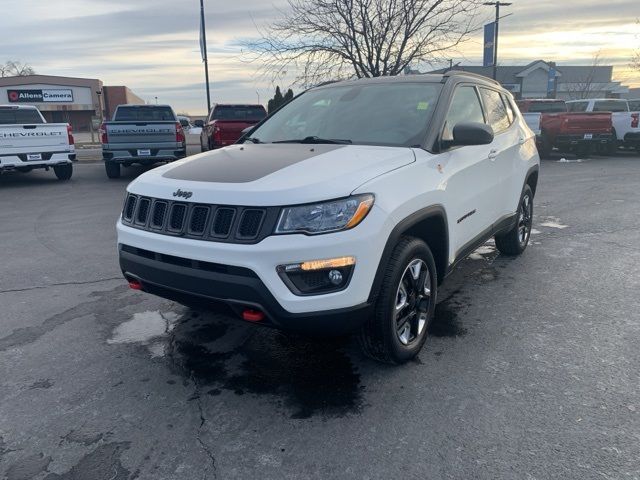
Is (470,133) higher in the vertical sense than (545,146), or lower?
higher

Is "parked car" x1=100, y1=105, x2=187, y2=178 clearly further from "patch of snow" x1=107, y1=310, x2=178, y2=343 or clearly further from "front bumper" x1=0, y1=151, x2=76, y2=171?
"patch of snow" x1=107, y1=310, x2=178, y2=343

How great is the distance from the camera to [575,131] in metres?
17.1

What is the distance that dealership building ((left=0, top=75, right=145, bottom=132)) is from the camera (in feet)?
199

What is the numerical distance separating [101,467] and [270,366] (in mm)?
1253

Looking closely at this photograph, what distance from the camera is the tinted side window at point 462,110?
4023 millimetres

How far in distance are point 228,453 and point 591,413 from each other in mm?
1943

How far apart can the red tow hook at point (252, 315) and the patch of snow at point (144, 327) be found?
1.34 m

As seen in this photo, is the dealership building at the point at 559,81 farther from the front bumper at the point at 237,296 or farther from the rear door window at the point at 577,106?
the front bumper at the point at 237,296

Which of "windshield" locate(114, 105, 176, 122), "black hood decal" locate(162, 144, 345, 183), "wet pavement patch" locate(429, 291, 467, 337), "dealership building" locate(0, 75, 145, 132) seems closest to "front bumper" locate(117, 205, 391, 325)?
"black hood decal" locate(162, 144, 345, 183)

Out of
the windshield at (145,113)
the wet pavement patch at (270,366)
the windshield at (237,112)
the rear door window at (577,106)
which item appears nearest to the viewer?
the wet pavement patch at (270,366)

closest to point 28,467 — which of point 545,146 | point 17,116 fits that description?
point 17,116

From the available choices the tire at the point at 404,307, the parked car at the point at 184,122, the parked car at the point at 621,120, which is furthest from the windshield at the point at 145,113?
the parked car at the point at 621,120

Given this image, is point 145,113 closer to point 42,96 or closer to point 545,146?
point 545,146

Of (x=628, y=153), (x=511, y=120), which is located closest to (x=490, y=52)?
(x=628, y=153)
